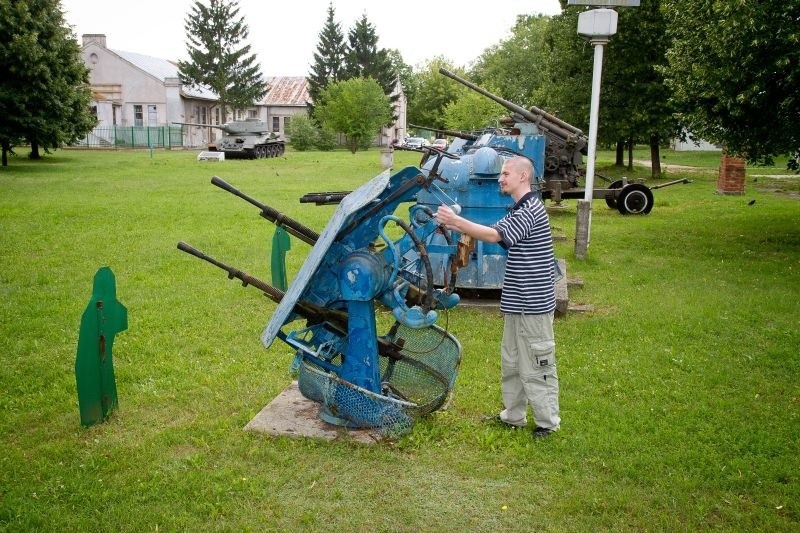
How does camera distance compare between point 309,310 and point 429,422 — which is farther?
point 429,422

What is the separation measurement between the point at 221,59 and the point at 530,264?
54718mm

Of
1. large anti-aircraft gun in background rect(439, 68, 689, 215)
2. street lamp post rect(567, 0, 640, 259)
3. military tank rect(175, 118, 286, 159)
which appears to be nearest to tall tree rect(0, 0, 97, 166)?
military tank rect(175, 118, 286, 159)

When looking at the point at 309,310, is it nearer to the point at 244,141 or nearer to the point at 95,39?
the point at 244,141

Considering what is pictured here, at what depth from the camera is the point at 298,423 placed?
536 centimetres

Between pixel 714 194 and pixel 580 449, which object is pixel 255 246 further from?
pixel 714 194

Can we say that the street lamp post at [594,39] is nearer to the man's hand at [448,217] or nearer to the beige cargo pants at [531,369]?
the beige cargo pants at [531,369]

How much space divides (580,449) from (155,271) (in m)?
7.37

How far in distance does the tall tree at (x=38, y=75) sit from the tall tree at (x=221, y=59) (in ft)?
88.8

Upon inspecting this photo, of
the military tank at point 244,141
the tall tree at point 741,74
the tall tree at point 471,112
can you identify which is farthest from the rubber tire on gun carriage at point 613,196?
the military tank at point 244,141

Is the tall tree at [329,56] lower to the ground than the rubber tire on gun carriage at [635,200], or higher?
higher

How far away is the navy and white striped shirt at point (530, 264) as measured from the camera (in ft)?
16.2

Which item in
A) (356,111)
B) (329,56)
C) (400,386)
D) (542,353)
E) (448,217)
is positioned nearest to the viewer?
(448,217)

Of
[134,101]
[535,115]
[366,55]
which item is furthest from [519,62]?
[535,115]

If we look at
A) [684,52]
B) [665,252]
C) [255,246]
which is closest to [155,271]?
[255,246]
